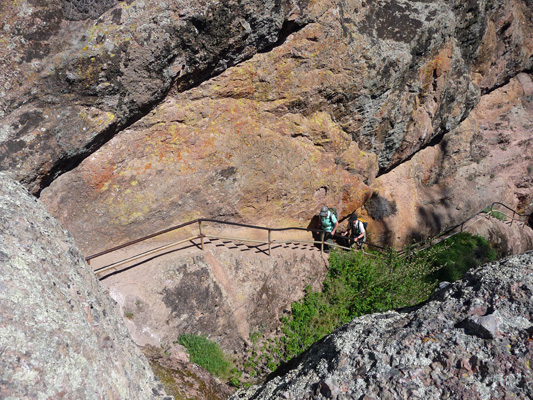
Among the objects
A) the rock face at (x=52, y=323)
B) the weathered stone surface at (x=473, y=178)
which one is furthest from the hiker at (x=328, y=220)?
the rock face at (x=52, y=323)

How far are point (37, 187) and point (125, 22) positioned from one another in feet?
8.91

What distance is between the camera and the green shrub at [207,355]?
5.99 m

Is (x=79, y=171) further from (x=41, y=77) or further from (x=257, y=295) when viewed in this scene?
(x=257, y=295)

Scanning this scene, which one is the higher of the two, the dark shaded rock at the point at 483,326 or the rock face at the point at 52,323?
the rock face at the point at 52,323

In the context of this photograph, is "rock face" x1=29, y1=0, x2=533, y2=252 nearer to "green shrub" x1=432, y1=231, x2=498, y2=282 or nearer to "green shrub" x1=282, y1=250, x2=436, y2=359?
"green shrub" x1=432, y1=231, x2=498, y2=282

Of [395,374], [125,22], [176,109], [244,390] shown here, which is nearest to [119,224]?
[176,109]

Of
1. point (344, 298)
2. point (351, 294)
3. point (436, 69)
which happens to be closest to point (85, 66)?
point (344, 298)

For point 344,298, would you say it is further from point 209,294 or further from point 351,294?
point 209,294

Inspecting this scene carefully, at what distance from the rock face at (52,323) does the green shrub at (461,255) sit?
365 inches

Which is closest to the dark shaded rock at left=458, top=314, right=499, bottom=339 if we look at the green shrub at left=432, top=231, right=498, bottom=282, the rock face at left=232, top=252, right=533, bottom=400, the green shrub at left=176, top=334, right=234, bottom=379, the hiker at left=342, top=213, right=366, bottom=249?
the rock face at left=232, top=252, right=533, bottom=400

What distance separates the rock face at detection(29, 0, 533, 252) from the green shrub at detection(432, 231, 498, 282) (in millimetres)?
819

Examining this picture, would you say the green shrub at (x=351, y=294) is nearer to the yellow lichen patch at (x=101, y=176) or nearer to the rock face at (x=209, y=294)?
the rock face at (x=209, y=294)

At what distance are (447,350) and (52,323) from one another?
266 cm

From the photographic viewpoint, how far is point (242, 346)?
6742 mm
